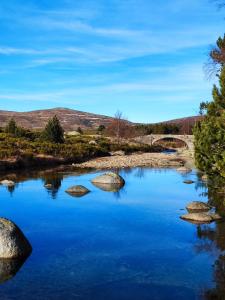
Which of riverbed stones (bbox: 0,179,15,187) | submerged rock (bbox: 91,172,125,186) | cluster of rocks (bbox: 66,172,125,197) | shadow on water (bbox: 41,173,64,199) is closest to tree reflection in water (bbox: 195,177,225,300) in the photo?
cluster of rocks (bbox: 66,172,125,197)

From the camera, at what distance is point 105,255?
13203mm

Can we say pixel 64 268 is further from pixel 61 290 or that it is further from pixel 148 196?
pixel 148 196

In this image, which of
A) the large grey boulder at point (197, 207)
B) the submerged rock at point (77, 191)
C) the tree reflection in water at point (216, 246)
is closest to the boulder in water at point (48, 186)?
the submerged rock at point (77, 191)

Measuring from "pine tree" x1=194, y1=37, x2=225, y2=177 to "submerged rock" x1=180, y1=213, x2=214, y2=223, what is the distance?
1.91 metres

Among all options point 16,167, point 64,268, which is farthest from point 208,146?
point 16,167

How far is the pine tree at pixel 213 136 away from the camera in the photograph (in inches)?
664

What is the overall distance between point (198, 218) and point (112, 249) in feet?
17.9

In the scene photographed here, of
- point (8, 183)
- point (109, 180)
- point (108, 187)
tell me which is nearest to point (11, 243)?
point (108, 187)

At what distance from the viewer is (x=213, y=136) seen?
693 inches

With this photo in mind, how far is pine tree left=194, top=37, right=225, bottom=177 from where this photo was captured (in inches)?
664

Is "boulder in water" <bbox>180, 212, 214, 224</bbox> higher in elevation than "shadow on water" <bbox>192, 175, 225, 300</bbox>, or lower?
higher

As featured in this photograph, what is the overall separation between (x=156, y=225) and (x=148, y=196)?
24.7 ft

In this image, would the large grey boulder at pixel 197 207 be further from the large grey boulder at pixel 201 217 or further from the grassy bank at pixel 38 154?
the grassy bank at pixel 38 154

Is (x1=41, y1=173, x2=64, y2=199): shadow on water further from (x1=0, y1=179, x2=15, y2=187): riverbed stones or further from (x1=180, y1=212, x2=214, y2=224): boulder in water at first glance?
(x1=180, y1=212, x2=214, y2=224): boulder in water
